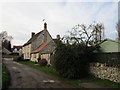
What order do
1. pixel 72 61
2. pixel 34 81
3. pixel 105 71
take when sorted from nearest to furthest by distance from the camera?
pixel 34 81, pixel 105 71, pixel 72 61

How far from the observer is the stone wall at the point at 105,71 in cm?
1186

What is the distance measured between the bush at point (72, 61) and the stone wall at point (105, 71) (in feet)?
3.55

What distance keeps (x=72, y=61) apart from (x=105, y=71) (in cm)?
337

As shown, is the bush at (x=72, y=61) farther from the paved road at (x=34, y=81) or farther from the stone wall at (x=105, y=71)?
the paved road at (x=34, y=81)

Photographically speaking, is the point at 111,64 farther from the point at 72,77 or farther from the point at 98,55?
the point at 72,77

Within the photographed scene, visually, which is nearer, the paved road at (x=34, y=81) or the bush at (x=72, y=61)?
the paved road at (x=34, y=81)

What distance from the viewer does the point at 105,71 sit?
13109 mm

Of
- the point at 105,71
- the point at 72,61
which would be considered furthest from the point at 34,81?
the point at 105,71

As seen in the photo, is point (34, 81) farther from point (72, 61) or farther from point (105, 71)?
point (105, 71)

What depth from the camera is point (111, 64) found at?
12547 mm

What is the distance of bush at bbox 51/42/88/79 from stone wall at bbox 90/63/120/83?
108 centimetres

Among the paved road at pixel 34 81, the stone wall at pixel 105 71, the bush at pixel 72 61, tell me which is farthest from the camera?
the bush at pixel 72 61

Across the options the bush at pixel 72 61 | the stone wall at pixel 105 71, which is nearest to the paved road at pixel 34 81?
the bush at pixel 72 61

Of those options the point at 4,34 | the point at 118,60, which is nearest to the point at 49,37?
the point at 4,34
